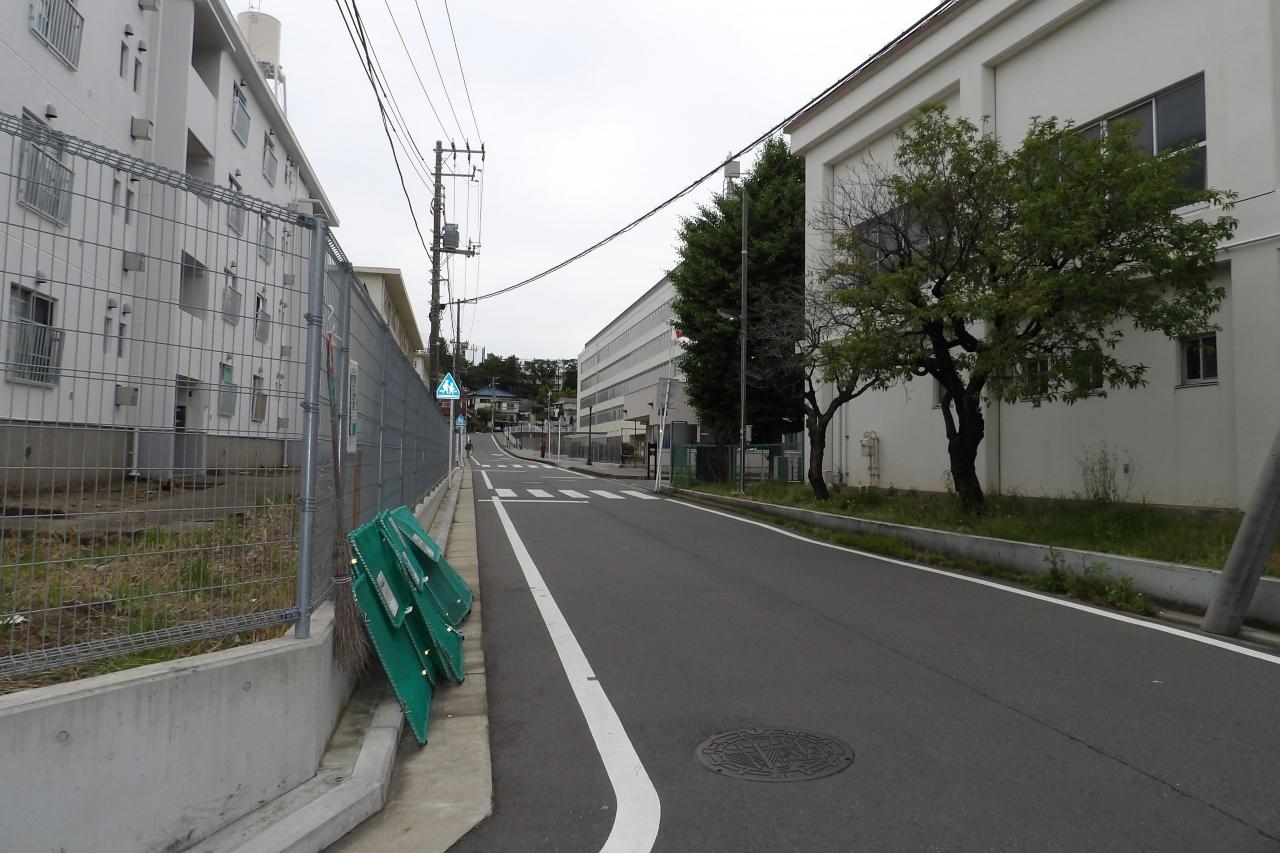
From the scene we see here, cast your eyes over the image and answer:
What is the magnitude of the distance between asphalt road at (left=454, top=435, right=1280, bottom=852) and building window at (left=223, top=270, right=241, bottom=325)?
2.48m

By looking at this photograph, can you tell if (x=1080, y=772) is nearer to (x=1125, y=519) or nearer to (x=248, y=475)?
(x=248, y=475)

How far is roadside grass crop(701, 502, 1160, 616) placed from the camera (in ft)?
26.9

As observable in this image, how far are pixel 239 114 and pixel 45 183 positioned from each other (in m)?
21.1

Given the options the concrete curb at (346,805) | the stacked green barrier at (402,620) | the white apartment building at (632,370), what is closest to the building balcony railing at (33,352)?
the stacked green barrier at (402,620)

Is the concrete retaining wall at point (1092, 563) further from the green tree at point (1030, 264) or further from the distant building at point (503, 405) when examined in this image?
the distant building at point (503, 405)

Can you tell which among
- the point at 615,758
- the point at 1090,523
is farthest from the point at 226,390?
the point at 1090,523

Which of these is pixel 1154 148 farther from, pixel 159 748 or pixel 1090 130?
pixel 159 748

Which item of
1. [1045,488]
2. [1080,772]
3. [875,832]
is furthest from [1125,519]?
[875,832]

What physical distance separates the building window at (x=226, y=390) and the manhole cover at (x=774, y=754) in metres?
2.78

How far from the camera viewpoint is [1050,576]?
9141mm

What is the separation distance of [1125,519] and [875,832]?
902 cm

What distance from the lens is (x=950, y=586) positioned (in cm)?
920

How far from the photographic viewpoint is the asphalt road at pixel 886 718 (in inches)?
137

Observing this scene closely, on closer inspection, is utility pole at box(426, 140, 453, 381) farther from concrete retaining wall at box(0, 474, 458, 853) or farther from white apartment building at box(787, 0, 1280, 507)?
concrete retaining wall at box(0, 474, 458, 853)
